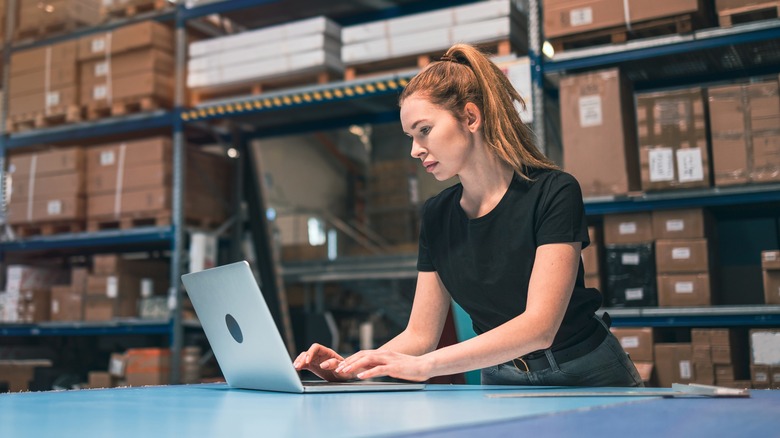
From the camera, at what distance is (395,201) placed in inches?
533

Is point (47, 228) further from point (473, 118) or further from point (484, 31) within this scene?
point (473, 118)

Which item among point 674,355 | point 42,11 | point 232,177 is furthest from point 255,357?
point 42,11

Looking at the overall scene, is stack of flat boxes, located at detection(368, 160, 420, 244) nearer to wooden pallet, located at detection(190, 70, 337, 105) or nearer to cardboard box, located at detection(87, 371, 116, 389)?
wooden pallet, located at detection(190, 70, 337, 105)

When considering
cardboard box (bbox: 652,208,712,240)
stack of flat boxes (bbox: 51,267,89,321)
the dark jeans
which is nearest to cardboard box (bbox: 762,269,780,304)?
cardboard box (bbox: 652,208,712,240)

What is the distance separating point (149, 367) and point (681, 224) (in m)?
4.11

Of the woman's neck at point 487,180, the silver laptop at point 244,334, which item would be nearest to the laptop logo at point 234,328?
the silver laptop at point 244,334

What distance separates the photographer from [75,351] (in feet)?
23.5

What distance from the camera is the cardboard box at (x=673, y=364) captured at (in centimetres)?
432

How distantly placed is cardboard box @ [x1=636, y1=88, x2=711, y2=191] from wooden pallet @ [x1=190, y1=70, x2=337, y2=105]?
2431 millimetres

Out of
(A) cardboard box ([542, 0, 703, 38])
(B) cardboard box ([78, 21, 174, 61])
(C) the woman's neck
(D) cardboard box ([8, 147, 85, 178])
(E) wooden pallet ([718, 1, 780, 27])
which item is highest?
(B) cardboard box ([78, 21, 174, 61])

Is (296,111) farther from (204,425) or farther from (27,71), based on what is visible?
(204,425)

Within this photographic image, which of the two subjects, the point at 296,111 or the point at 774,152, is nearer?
the point at 774,152

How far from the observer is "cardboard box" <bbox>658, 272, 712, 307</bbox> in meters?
4.38

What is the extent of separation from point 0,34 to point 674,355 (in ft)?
21.9
